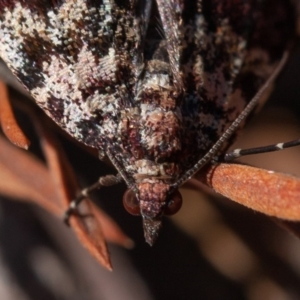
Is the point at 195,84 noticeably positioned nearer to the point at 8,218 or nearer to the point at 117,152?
the point at 117,152

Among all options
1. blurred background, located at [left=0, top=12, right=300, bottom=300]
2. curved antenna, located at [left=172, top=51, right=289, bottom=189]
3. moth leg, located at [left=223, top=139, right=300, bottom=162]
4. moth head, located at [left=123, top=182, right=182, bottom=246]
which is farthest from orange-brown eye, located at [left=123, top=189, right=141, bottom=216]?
blurred background, located at [left=0, top=12, right=300, bottom=300]

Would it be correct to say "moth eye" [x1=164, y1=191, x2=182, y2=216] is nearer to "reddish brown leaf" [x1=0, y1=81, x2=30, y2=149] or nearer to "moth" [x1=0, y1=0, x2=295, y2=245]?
"moth" [x1=0, y1=0, x2=295, y2=245]

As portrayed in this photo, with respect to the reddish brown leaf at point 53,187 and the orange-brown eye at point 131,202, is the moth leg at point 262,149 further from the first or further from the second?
the reddish brown leaf at point 53,187

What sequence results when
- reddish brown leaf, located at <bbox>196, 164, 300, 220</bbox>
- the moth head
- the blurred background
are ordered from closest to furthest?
reddish brown leaf, located at <bbox>196, 164, 300, 220</bbox>, the moth head, the blurred background

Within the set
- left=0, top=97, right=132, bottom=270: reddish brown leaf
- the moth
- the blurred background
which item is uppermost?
the moth

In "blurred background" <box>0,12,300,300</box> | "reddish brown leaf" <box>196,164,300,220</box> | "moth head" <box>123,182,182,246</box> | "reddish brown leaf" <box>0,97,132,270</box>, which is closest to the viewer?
"reddish brown leaf" <box>196,164,300,220</box>

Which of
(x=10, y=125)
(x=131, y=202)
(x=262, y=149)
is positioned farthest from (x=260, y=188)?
(x=10, y=125)

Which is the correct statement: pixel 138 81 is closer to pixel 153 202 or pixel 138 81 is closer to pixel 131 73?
pixel 131 73
